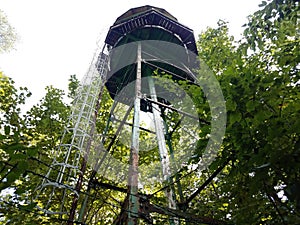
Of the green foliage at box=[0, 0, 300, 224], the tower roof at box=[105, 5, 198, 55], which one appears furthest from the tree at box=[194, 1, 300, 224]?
the tower roof at box=[105, 5, 198, 55]

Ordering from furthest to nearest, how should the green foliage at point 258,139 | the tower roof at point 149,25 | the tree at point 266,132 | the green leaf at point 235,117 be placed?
the tower roof at point 149,25
the green leaf at point 235,117
the tree at point 266,132
the green foliage at point 258,139

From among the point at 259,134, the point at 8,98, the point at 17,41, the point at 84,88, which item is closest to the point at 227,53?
the point at 259,134

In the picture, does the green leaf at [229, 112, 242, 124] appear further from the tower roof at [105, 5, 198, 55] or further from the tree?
the tower roof at [105, 5, 198, 55]

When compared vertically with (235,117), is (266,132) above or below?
below

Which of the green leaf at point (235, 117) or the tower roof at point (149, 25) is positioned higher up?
the tower roof at point (149, 25)

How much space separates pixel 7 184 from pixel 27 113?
8200mm

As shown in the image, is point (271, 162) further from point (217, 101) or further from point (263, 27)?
point (263, 27)

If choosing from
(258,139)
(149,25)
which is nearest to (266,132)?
(258,139)

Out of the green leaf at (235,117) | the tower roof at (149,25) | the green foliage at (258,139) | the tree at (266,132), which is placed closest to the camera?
the green foliage at (258,139)

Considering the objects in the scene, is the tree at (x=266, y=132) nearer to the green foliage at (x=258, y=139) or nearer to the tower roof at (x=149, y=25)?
the green foliage at (x=258, y=139)

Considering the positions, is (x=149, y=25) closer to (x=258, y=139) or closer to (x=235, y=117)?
(x=235, y=117)

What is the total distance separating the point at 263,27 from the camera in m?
2.82

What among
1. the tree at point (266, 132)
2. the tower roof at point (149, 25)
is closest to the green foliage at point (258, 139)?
the tree at point (266, 132)

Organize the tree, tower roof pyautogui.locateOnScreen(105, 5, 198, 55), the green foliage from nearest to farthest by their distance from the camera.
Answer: the green foliage, the tree, tower roof pyautogui.locateOnScreen(105, 5, 198, 55)
